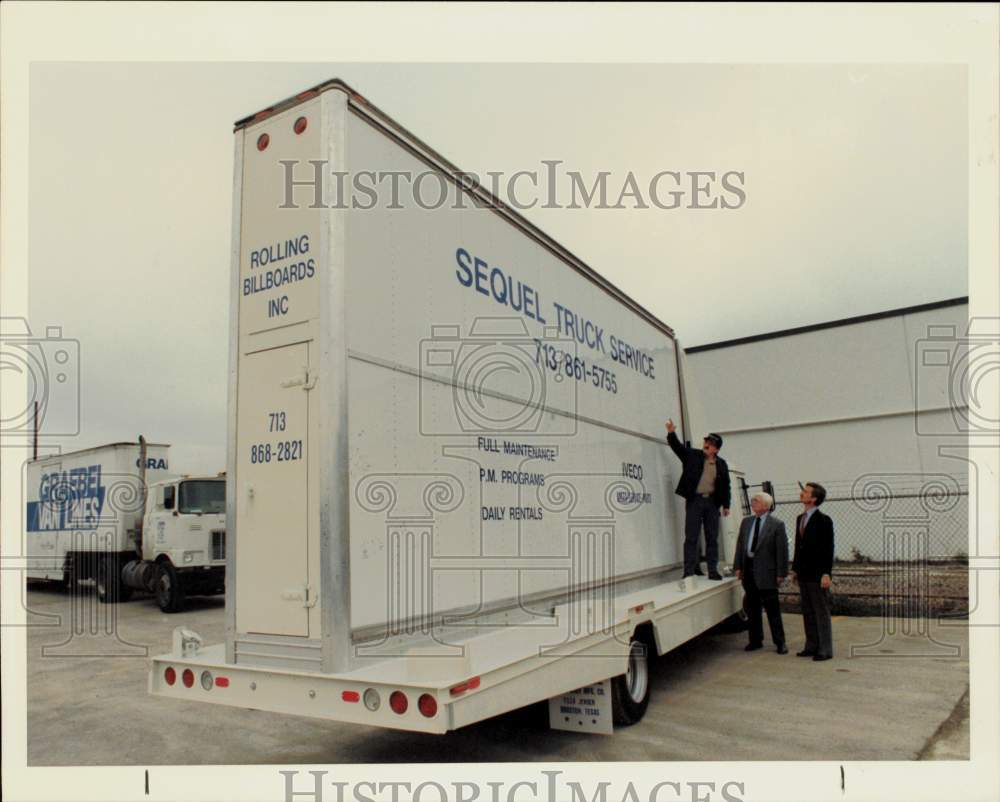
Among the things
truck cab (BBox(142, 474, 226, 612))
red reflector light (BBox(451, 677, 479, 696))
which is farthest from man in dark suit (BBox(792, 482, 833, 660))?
truck cab (BBox(142, 474, 226, 612))

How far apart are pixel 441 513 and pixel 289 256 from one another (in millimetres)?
1624

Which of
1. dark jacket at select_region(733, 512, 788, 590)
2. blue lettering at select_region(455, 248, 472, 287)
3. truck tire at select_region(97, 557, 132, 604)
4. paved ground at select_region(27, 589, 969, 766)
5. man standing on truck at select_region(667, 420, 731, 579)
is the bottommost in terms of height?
truck tire at select_region(97, 557, 132, 604)

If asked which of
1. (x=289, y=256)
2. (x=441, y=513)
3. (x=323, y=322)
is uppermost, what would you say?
(x=289, y=256)

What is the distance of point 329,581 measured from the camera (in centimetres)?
376

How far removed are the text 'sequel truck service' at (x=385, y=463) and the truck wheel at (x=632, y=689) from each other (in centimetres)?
2

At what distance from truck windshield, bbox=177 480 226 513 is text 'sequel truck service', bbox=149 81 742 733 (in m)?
8.76

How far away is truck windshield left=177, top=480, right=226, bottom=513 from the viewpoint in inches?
497

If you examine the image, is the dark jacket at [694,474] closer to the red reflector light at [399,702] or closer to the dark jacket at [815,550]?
the dark jacket at [815,550]

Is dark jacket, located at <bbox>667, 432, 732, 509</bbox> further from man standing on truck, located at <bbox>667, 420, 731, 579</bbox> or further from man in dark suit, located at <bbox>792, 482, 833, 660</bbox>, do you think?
man in dark suit, located at <bbox>792, 482, 833, 660</bbox>

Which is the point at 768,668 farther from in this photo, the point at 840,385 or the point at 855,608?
the point at 840,385

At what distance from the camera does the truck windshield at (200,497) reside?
12.6m

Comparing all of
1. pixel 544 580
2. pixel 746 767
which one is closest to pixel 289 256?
pixel 544 580

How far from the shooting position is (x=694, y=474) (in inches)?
313

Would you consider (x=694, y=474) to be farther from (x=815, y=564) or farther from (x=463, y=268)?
(x=463, y=268)
